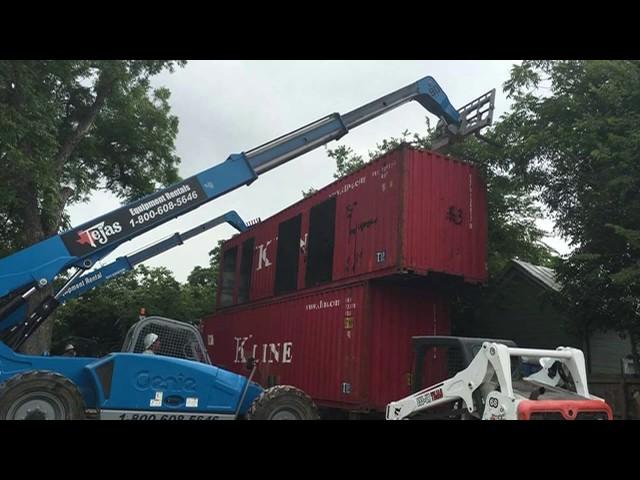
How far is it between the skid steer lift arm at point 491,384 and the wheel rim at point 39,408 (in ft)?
12.6

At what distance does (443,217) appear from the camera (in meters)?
10.2

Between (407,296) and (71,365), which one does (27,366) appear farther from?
(407,296)

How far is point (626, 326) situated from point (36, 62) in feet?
49.6

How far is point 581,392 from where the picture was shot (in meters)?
5.75

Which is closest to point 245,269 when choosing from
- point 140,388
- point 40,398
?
point 140,388

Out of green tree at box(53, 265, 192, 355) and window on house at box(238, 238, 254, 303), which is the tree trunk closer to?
green tree at box(53, 265, 192, 355)

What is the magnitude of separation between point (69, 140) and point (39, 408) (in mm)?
13534

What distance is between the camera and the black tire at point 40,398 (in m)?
5.86

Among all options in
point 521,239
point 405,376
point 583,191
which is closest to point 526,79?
point 583,191

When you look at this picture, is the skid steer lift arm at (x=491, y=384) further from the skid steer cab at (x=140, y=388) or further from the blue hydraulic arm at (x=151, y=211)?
the blue hydraulic arm at (x=151, y=211)

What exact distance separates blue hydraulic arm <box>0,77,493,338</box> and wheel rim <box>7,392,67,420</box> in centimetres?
168

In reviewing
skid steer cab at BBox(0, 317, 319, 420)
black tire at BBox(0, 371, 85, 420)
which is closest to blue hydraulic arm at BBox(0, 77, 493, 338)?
skid steer cab at BBox(0, 317, 319, 420)

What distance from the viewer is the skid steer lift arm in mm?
5133

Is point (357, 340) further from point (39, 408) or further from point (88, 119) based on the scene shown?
point (88, 119)
